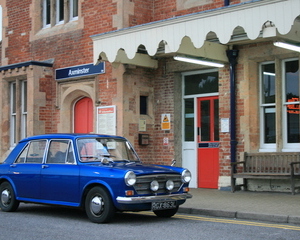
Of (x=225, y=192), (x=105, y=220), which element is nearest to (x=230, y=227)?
(x=105, y=220)

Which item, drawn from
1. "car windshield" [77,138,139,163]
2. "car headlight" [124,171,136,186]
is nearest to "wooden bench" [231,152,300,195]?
"car windshield" [77,138,139,163]

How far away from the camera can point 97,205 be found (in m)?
9.56

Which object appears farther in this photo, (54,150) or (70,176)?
(54,150)

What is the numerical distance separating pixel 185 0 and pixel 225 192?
5506mm

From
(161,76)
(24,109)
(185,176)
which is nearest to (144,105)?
(161,76)

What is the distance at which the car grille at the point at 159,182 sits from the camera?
947 centimetres

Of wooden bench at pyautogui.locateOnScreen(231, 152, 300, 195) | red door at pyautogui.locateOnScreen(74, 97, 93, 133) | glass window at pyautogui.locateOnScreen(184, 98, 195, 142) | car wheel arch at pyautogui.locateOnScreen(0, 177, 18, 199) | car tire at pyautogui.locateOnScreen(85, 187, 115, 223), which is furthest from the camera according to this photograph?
red door at pyautogui.locateOnScreen(74, 97, 93, 133)

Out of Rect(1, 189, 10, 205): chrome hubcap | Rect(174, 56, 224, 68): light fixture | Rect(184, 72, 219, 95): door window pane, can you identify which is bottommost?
Rect(1, 189, 10, 205): chrome hubcap

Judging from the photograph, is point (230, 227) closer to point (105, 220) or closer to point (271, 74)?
point (105, 220)

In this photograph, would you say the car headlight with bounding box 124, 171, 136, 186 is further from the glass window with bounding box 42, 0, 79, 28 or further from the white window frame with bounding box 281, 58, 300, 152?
the glass window with bounding box 42, 0, 79, 28

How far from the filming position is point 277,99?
14039 mm

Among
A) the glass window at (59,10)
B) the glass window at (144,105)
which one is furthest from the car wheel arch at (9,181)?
the glass window at (59,10)

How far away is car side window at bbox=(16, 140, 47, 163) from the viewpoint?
435 inches

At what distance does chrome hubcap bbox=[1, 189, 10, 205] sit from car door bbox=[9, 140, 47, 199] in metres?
0.33
